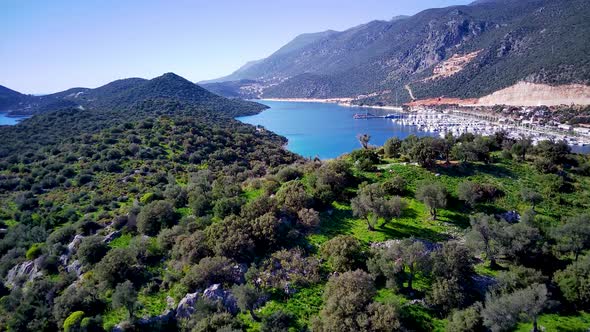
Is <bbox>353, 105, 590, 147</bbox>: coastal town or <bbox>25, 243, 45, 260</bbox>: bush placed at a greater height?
<bbox>25, 243, 45, 260</bbox>: bush

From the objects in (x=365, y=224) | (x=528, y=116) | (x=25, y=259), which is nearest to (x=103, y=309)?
(x=25, y=259)

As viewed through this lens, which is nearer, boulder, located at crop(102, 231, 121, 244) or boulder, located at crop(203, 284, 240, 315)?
boulder, located at crop(203, 284, 240, 315)

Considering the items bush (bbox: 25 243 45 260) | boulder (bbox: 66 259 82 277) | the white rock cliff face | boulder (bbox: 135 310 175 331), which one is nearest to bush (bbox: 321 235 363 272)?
boulder (bbox: 135 310 175 331)

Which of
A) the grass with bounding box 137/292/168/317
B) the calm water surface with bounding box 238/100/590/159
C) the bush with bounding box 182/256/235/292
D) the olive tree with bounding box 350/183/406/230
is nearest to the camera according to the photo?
the grass with bounding box 137/292/168/317

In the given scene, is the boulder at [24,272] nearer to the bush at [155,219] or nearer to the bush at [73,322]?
the bush at [155,219]

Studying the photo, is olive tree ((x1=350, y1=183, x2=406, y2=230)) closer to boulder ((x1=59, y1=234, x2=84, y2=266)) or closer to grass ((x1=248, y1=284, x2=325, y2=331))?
grass ((x1=248, y1=284, x2=325, y2=331))

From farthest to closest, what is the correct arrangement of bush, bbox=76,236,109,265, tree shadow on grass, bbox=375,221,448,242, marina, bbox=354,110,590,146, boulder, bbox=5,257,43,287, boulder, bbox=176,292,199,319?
1. marina, bbox=354,110,590,146
2. boulder, bbox=5,257,43,287
3. bush, bbox=76,236,109,265
4. tree shadow on grass, bbox=375,221,448,242
5. boulder, bbox=176,292,199,319

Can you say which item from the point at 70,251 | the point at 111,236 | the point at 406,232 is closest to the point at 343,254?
the point at 406,232
